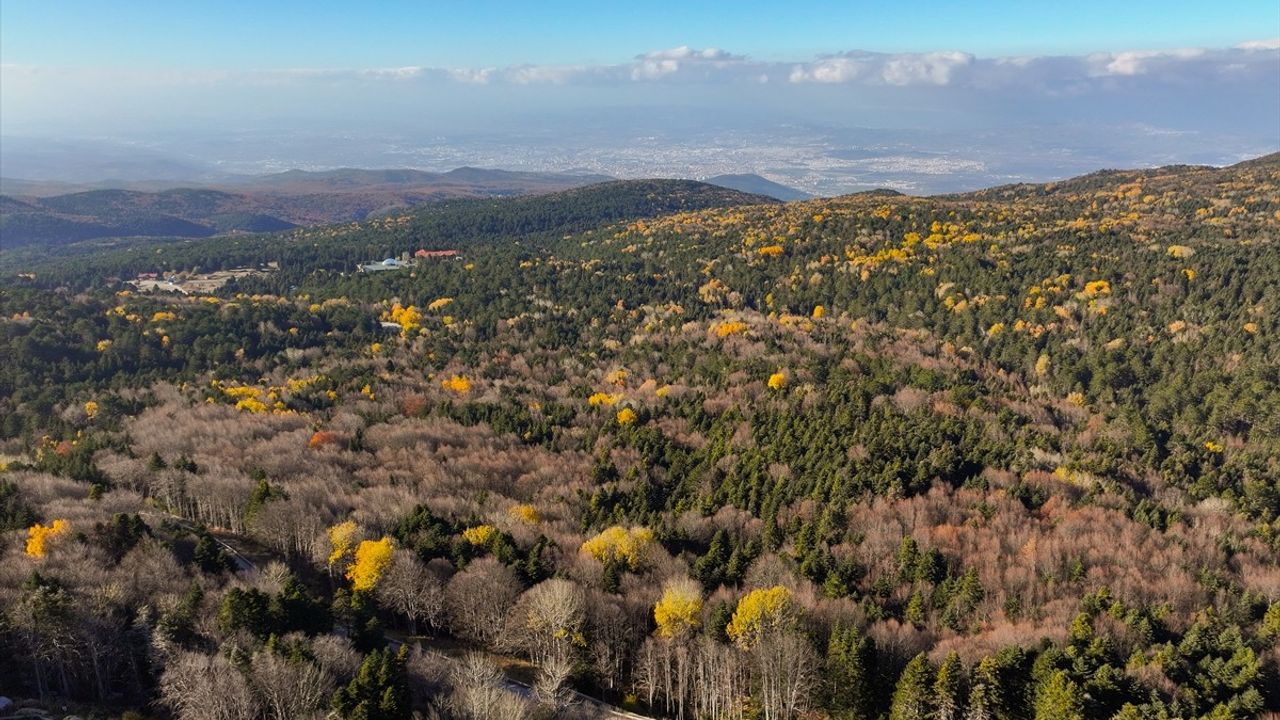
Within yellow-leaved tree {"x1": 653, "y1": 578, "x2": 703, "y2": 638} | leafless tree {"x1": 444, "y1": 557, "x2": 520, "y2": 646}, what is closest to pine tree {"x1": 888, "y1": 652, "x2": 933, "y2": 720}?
yellow-leaved tree {"x1": 653, "y1": 578, "x2": 703, "y2": 638}

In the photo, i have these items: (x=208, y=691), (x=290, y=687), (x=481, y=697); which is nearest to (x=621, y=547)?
(x=481, y=697)

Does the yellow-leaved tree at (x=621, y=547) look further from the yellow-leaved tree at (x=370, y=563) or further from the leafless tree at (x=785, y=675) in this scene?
the leafless tree at (x=785, y=675)

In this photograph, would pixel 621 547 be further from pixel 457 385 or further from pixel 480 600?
pixel 457 385

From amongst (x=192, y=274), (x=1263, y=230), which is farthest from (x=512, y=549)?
(x=192, y=274)

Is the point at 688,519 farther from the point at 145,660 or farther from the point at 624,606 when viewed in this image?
the point at 145,660

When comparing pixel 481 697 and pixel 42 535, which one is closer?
pixel 481 697

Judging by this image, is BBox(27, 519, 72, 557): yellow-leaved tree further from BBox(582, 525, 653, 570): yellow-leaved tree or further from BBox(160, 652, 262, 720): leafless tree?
BBox(582, 525, 653, 570): yellow-leaved tree
